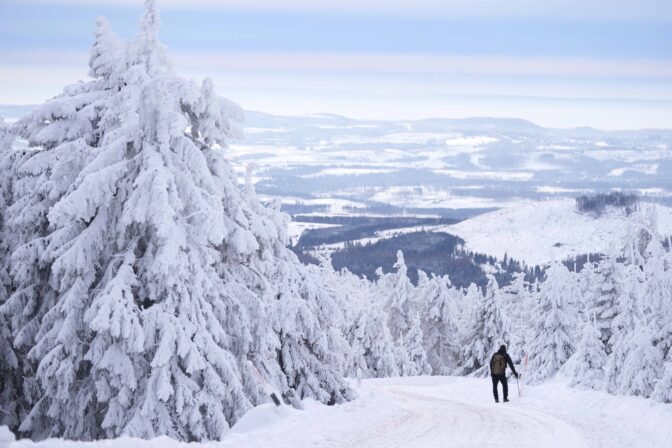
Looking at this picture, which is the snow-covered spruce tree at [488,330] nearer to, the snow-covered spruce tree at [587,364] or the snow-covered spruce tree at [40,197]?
the snow-covered spruce tree at [587,364]

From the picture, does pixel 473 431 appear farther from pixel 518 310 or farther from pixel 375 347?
pixel 518 310

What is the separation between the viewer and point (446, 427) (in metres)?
18.0

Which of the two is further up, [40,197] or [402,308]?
[40,197]

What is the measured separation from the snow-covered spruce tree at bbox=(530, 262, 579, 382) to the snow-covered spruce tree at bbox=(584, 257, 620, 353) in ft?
21.7

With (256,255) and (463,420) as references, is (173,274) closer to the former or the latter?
(256,255)

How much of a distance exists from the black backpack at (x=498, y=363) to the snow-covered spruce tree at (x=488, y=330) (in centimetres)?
4138

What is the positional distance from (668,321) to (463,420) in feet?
22.2

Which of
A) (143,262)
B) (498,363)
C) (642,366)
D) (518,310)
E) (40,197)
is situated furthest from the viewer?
(518,310)

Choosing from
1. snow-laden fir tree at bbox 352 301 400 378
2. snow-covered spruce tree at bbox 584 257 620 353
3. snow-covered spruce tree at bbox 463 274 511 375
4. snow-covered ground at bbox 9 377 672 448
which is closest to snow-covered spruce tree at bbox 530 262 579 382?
snow-covered spruce tree at bbox 584 257 620 353

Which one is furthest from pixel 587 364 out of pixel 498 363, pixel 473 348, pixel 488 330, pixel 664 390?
pixel 473 348

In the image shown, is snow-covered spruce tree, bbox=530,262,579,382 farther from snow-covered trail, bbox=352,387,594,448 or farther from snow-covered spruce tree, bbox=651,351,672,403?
snow-covered trail, bbox=352,387,594,448

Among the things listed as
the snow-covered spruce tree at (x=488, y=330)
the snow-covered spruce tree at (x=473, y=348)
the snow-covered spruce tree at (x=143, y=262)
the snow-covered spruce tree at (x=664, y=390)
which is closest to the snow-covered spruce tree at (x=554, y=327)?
the snow-covered spruce tree at (x=488, y=330)

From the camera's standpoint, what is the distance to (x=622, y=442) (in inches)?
660

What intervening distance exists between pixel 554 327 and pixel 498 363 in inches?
921
